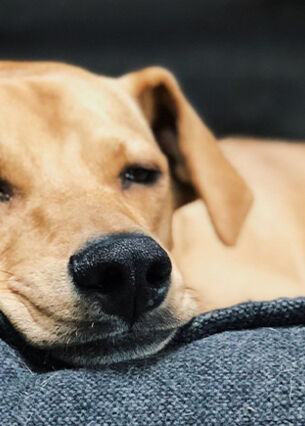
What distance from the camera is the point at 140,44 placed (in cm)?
235

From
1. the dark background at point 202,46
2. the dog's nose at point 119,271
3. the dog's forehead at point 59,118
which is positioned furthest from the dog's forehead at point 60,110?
the dark background at point 202,46

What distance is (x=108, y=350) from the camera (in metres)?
0.85

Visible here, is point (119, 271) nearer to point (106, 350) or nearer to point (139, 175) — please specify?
point (106, 350)

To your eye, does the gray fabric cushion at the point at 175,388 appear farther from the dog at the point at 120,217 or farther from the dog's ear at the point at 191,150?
the dog's ear at the point at 191,150

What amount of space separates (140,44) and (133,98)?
35.9 inches

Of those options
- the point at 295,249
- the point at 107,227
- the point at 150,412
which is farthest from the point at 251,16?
the point at 150,412

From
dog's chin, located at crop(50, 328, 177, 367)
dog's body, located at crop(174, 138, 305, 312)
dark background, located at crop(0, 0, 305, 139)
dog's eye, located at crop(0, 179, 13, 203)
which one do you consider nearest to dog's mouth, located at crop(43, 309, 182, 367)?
dog's chin, located at crop(50, 328, 177, 367)

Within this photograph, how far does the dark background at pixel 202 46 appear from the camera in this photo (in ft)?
7.54

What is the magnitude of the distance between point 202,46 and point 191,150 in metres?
1.05

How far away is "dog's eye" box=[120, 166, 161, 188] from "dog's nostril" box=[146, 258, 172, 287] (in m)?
0.35

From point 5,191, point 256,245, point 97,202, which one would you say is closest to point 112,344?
point 97,202

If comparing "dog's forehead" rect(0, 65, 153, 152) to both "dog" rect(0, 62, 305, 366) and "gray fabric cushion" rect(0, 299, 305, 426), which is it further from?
"gray fabric cushion" rect(0, 299, 305, 426)

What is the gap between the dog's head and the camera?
0.83 m

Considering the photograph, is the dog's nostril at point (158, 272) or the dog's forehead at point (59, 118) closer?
the dog's nostril at point (158, 272)
